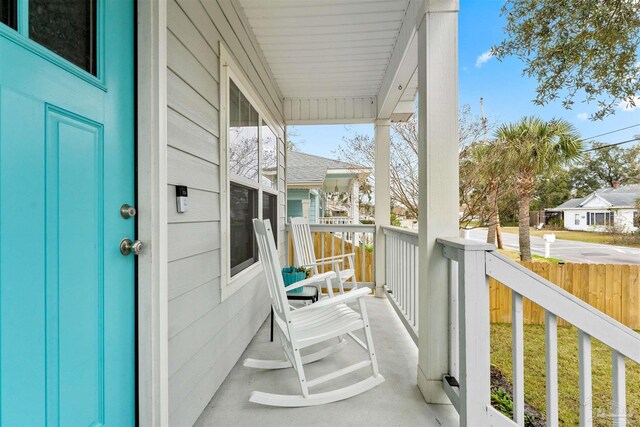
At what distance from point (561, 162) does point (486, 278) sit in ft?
17.5

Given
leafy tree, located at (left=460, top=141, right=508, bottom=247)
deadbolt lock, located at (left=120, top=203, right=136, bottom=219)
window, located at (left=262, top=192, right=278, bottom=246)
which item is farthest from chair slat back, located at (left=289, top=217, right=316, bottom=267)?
leafy tree, located at (left=460, top=141, right=508, bottom=247)

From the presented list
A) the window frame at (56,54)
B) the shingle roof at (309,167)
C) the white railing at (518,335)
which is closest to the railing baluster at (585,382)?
the white railing at (518,335)

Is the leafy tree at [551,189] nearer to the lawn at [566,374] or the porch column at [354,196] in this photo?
the lawn at [566,374]

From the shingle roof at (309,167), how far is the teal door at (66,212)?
20.8ft

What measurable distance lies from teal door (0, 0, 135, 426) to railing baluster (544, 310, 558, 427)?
1.70 metres

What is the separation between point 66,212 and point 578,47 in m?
2.50

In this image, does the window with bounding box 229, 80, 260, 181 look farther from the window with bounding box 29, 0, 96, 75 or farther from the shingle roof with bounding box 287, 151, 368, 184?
the shingle roof with bounding box 287, 151, 368, 184

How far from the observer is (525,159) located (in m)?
5.60

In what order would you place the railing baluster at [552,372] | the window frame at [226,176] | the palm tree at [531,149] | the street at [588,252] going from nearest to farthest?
the railing baluster at [552,372] < the window frame at [226,176] < the street at [588,252] < the palm tree at [531,149]

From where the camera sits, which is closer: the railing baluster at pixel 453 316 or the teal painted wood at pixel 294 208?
the railing baluster at pixel 453 316

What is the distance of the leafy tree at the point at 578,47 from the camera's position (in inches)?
62.9

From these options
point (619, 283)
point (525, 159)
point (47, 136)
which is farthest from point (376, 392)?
point (525, 159)

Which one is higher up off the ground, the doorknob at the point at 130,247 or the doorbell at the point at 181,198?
the doorbell at the point at 181,198

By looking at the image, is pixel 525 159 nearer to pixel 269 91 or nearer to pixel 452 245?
pixel 269 91
